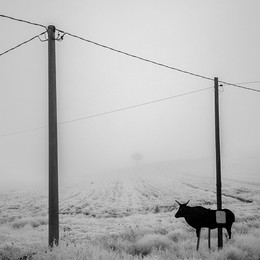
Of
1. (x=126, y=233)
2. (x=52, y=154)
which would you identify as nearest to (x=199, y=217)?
(x=126, y=233)

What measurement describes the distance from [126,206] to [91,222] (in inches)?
253

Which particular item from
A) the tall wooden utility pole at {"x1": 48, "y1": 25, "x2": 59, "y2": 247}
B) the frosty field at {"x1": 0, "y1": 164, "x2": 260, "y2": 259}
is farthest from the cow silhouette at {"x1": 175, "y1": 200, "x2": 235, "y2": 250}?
the tall wooden utility pole at {"x1": 48, "y1": 25, "x2": 59, "y2": 247}

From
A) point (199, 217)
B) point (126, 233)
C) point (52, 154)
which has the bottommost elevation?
point (126, 233)

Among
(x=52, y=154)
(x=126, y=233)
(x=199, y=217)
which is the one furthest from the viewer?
(x=126, y=233)

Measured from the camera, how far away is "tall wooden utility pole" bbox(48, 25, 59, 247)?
10.4 m

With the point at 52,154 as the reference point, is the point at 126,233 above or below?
below

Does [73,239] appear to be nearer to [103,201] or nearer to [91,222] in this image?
[91,222]

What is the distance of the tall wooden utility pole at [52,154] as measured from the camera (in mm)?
10398

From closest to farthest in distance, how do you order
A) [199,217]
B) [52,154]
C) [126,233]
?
[52,154], [199,217], [126,233]

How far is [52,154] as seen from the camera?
34.4ft

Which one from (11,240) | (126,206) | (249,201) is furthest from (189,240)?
(249,201)

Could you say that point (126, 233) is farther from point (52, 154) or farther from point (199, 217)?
point (52, 154)

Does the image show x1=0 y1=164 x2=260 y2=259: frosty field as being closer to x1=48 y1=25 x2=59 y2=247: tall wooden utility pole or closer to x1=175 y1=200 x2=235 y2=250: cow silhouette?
x1=48 y1=25 x2=59 y2=247: tall wooden utility pole

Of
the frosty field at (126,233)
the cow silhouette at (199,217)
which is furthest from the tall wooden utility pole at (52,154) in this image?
the cow silhouette at (199,217)
